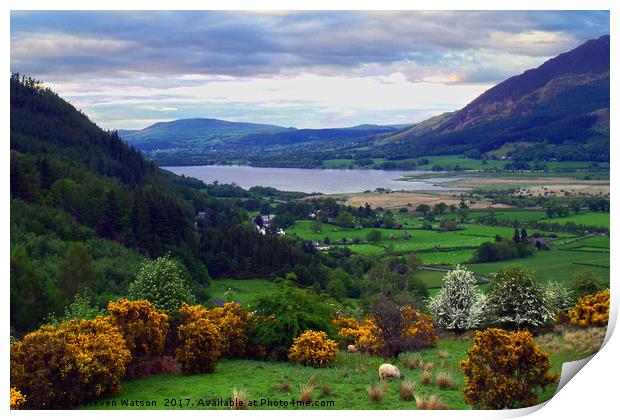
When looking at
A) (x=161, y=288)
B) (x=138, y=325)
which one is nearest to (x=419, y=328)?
(x=161, y=288)

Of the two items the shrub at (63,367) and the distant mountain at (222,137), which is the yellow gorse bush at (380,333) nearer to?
the shrub at (63,367)

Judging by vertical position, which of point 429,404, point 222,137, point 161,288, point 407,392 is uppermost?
point 222,137

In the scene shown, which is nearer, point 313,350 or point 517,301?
point 313,350

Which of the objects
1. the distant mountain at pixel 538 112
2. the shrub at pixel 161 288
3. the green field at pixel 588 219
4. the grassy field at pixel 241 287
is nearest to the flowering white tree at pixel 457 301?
the green field at pixel 588 219

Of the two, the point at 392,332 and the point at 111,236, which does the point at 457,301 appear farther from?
the point at 111,236
